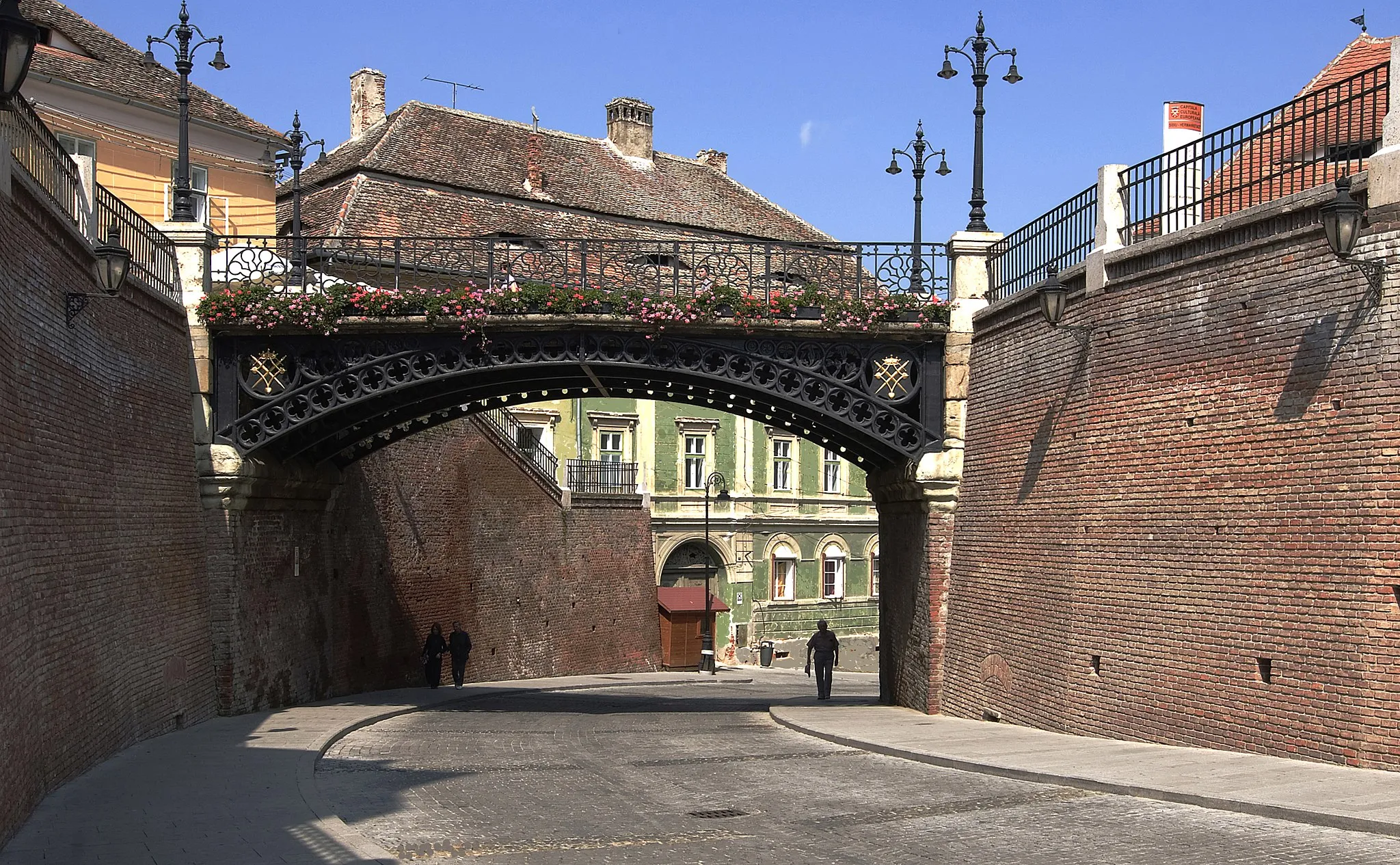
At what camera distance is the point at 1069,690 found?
59.0 feet

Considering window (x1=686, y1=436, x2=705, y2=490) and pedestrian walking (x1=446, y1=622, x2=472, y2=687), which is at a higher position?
window (x1=686, y1=436, x2=705, y2=490)

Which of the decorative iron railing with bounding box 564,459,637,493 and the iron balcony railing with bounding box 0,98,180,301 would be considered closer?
the iron balcony railing with bounding box 0,98,180,301

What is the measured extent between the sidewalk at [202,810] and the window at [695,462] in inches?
1346

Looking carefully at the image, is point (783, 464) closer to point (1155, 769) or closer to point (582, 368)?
point (582, 368)

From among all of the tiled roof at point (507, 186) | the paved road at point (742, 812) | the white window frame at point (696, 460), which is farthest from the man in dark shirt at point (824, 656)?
the white window frame at point (696, 460)

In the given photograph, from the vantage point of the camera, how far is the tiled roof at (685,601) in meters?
47.1

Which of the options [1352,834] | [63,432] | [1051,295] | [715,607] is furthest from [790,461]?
[1352,834]

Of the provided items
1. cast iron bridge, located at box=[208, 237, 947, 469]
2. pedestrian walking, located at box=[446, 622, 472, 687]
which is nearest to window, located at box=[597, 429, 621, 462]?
pedestrian walking, located at box=[446, 622, 472, 687]

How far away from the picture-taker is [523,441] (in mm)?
42281

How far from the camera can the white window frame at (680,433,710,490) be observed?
5412 centimetres

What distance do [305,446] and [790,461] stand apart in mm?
33555

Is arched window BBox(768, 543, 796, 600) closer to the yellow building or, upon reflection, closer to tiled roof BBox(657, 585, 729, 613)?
tiled roof BBox(657, 585, 729, 613)

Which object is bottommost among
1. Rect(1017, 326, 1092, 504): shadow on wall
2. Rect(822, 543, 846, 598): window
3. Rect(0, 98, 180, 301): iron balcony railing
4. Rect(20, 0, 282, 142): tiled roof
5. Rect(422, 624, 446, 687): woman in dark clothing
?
Rect(422, 624, 446, 687): woman in dark clothing

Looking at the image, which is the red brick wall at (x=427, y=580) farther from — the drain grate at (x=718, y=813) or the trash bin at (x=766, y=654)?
the drain grate at (x=718, y=813)
